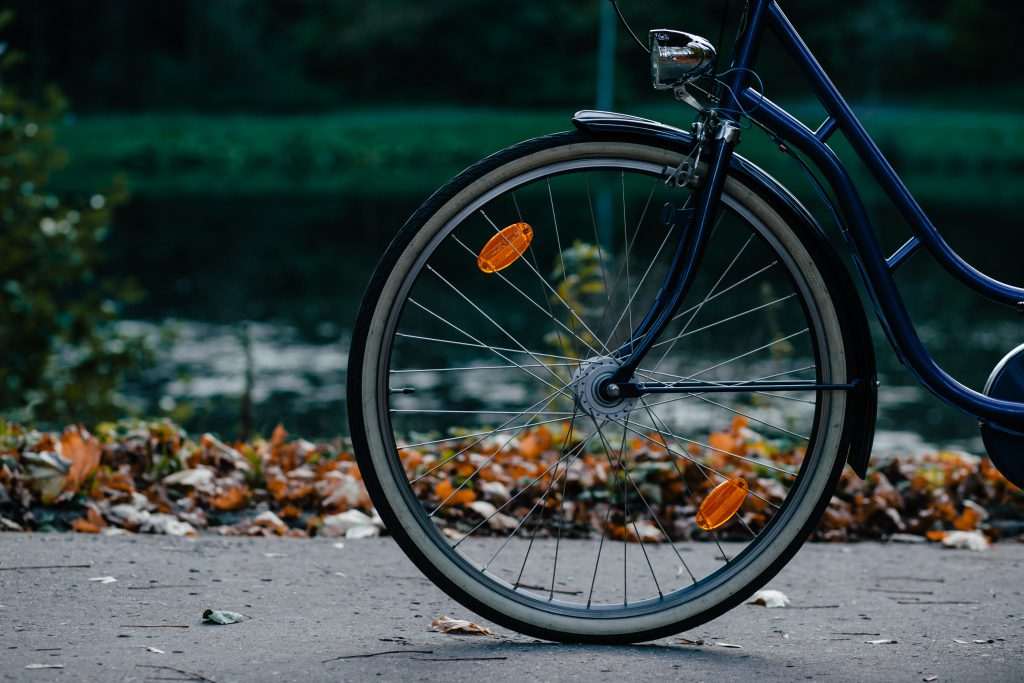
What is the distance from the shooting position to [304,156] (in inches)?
1337

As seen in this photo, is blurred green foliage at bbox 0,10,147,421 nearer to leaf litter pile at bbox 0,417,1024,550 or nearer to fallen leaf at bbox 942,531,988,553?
leaf litter pile at bbox 0,417,1024,550

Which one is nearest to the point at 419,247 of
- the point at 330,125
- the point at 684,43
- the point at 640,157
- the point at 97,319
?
the point at 640,157

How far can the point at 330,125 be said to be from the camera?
37.3 metres

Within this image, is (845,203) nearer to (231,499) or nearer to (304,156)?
(231,499)

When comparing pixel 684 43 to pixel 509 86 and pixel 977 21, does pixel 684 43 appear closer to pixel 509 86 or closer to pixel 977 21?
pixel 509 86

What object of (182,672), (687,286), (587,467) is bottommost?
(182,672)

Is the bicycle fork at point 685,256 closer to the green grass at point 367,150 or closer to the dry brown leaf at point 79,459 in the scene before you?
the dry brown leaf at point 79,459

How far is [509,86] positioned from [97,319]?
137 feet

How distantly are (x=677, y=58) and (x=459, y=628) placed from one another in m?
1.32

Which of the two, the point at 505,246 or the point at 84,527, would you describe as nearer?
the point at 505,246

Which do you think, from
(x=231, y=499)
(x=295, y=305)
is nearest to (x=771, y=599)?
(x=231, y=499)

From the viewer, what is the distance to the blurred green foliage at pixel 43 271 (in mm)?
6523

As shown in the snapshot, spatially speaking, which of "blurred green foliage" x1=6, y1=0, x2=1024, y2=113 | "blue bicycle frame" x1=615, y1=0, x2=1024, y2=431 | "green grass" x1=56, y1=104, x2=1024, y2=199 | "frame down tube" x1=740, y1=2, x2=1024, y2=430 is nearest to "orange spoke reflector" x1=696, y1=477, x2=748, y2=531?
"blue bicycle frame" x1=615, y1=0, x2=1024, y2=431

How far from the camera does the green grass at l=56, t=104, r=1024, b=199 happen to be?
29.5 meters
